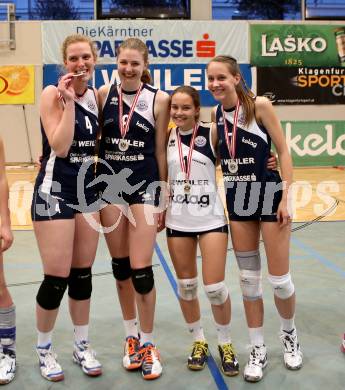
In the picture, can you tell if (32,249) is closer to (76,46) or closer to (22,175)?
(76,46)

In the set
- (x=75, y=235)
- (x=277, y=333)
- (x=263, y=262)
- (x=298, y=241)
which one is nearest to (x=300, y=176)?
(x=298, y=241)

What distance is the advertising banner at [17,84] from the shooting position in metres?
11.3

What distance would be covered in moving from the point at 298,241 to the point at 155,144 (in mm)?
3079

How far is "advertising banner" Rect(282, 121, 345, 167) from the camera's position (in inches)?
467

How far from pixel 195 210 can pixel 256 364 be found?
0.87m

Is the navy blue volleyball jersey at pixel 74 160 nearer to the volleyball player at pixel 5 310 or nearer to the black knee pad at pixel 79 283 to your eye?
the volleyball player at pixel 5 310

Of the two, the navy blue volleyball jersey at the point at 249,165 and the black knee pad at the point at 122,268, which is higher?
the navy blue volleyball jersey at the point at 249,165

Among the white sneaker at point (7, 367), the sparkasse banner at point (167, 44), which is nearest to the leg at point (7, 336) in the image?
the white sneaker at point (7, 367)

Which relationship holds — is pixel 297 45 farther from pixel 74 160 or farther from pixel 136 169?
pixel 74 160

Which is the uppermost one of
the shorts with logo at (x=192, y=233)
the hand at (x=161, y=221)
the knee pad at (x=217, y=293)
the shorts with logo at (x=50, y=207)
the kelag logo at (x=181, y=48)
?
the kelag logo at (x=181, y=48)

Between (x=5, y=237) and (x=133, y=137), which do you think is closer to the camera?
(x=5, y=237)

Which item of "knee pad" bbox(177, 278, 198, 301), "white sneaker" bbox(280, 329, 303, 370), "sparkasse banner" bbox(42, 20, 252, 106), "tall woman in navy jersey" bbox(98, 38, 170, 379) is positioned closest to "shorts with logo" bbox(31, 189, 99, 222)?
"tall woman in navy jersey" bbox(98, 38, 170, 379)

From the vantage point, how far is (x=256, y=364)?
268 cm

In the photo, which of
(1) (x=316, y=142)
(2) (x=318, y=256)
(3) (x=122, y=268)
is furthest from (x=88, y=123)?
(1) (x=316, y=142)
